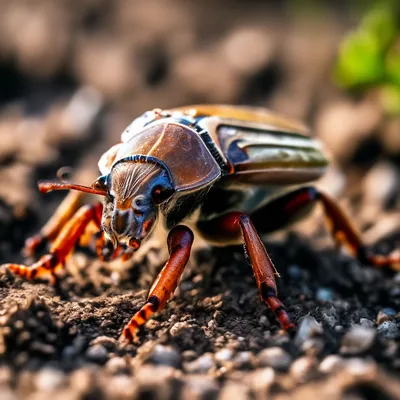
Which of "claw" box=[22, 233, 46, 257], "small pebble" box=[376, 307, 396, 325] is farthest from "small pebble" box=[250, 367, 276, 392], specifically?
"claw" box=[22, 233, 46, 257]

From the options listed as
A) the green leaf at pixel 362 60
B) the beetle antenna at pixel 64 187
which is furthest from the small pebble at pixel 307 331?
the green leaf at pixel 362 60

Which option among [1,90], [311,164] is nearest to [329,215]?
[311,164]

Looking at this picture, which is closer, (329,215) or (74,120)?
(329,215)

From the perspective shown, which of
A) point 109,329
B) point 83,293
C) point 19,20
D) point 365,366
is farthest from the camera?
point 19,20

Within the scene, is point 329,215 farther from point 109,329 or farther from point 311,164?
point 109,329

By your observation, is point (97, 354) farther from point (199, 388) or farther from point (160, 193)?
point (160, 193)

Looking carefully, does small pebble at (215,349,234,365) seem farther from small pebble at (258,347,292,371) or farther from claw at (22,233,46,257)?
claw at (22,233,46,257)

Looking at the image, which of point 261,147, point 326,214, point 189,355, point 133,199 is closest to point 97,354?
point 189,355
